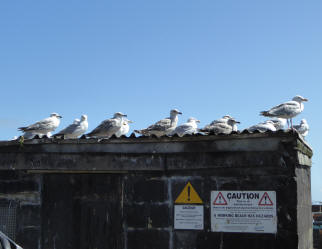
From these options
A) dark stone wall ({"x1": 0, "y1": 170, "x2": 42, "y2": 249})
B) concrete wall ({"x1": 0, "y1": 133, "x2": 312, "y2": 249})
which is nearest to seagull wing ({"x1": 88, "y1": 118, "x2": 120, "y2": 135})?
concrete wall ({"x1": 0, "y1": 133, "x2": 312, "y2": 249})

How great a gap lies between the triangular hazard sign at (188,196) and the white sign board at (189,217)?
0.33 ft

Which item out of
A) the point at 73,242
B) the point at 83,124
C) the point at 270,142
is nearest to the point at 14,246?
the point at 73,242

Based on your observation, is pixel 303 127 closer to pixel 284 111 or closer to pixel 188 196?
pixel 284 111

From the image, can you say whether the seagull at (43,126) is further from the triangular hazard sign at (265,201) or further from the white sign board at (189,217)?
the triangular hazard sign at (265,201)

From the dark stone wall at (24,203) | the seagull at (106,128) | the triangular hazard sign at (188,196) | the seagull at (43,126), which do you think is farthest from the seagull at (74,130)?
the triangular hazard sign at (188,196)

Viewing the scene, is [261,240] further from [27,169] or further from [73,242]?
[27,169]

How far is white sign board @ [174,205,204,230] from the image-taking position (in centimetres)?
930

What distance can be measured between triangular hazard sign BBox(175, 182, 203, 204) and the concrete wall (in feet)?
0.30

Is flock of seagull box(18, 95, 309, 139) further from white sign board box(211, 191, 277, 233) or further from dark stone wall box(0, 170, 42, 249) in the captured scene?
white sign board box(211, 191, 277, 233)

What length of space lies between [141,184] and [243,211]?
218cm

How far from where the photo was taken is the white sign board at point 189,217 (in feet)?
30.5

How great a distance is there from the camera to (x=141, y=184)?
9.73 m

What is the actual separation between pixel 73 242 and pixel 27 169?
1.95 m

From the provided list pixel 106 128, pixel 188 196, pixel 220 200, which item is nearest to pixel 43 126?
pixel 106 128
